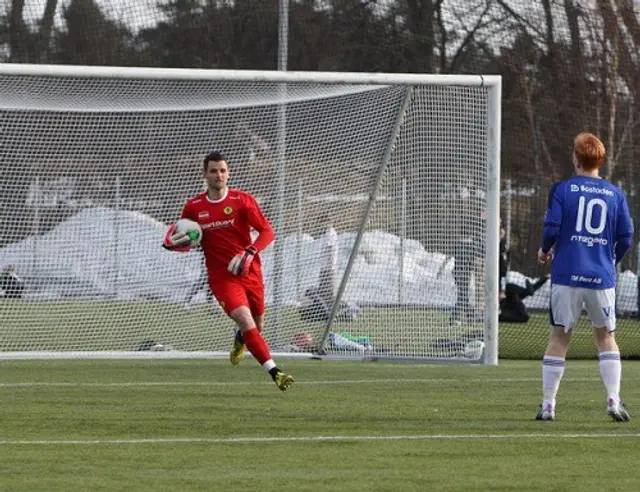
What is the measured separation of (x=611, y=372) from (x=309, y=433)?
193 centimetres

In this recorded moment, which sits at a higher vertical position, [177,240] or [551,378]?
[177,240]

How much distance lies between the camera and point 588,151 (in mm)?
9016

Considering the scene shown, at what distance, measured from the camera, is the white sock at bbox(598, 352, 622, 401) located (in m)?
9.02

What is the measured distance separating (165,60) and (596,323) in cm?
973

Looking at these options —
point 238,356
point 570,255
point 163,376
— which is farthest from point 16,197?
point 570,255

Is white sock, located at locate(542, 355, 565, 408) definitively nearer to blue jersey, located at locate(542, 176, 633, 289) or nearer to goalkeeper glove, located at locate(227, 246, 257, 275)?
blue jersey, located at locate(542, 176, 633, 289)

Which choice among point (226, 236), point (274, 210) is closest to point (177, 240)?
point (226, 236)

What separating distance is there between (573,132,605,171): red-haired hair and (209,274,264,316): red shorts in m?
2.71

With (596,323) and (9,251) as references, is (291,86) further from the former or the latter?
(596,323)

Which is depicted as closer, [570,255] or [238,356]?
[570,255]

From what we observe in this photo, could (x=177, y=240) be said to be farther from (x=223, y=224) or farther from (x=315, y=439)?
(x=315, y=439)

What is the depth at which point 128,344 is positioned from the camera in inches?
560

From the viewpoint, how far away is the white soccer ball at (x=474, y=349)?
46.1 feet

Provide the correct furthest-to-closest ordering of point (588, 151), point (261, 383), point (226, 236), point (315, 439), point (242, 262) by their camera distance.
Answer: point (261, 383) < point (226, 236) < point (242, 262) < point (588, 151) < point (315, 439)
